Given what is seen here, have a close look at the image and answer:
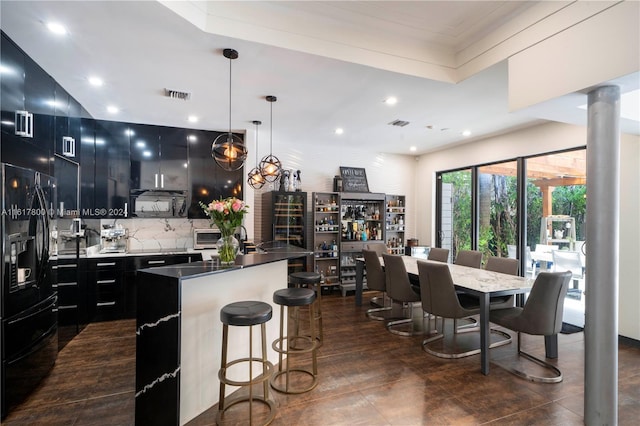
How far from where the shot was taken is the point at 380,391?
277 centimetres

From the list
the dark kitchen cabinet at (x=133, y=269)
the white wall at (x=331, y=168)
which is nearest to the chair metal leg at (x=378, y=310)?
the white wall at (x=331, y=168)

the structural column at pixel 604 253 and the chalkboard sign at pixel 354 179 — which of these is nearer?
the structural column at pixel 604 253

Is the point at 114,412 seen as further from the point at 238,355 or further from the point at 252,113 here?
the point at 252,113

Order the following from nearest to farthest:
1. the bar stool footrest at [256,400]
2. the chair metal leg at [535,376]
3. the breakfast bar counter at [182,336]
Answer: the breakfast bar counter at [182,336] < the bar stool footrest at [256,400] < the chair metal leg at [535,376]

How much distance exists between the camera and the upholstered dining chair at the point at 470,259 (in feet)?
15.4

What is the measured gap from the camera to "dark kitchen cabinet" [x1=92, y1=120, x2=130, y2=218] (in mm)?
4660

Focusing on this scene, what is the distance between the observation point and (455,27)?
2.87 meters

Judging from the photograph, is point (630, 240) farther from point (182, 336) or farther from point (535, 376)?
point (182, 336)

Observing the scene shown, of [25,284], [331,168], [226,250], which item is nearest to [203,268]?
[226,250]

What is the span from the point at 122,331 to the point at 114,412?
6.18ft

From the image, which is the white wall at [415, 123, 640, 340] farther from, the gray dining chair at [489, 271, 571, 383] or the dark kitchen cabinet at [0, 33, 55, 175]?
the dark kitchen cabinet at [0, 33, 55, 175]

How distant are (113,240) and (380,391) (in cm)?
429

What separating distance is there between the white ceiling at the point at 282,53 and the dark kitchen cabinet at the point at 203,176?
907 millimetres

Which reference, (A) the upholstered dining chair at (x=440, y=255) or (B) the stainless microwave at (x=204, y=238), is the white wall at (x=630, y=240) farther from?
(B) the stainless microwave at (x=204, y=238)
